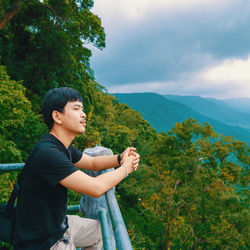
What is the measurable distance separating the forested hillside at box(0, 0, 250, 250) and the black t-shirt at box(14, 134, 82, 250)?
2.94 metres

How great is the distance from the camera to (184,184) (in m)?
18.5

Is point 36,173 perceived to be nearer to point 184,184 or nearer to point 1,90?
point 1,90

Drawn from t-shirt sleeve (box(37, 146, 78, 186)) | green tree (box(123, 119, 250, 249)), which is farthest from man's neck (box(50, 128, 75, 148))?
green tree (box(123, 119, 250, 249))

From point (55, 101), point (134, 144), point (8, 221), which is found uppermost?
point (55, 101)

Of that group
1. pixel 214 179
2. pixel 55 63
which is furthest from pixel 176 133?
pixel 55 63

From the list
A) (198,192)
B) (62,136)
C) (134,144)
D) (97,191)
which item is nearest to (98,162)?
(62,136)

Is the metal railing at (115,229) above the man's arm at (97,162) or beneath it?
beneath

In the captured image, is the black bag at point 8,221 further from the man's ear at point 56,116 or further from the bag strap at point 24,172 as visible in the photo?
the man's ear at point 56,116

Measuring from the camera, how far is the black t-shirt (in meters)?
1.28

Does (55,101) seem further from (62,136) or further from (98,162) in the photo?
(98,162)

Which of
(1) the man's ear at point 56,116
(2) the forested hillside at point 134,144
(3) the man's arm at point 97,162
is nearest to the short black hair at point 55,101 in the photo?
(1) the man's ear at point 56,116

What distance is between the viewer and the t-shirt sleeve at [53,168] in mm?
1269

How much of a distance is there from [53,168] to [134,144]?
2315 centimetres

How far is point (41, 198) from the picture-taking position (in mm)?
1315
